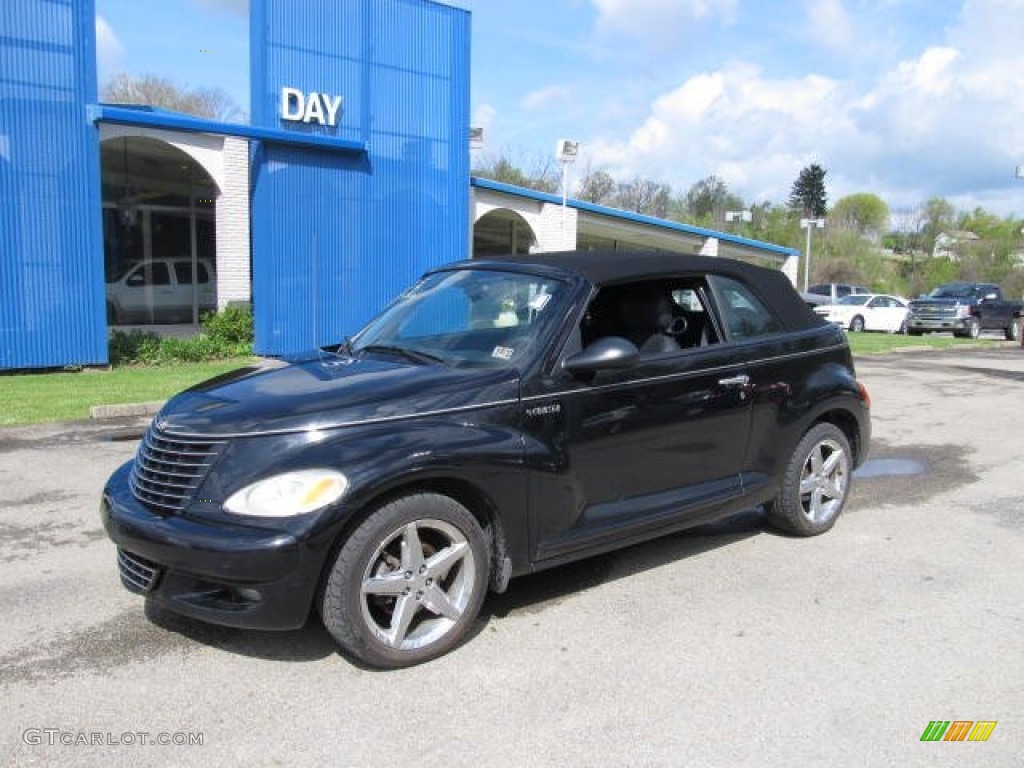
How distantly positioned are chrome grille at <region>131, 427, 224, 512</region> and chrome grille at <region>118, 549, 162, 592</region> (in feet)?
0.82

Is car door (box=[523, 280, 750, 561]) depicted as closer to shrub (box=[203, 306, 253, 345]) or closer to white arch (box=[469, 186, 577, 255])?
shrub (box=[203, 306, 253, 345])

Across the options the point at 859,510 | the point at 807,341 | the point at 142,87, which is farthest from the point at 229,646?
the point at 142,87

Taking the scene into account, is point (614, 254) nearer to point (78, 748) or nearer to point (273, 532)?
point (273, 532)

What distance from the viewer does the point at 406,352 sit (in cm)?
455

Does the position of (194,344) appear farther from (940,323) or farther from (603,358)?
(940,323)

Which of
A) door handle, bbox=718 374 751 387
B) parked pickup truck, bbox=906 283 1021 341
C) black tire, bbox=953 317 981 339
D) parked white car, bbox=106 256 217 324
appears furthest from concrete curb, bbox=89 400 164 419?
black tire, bbox=953 317 981 339

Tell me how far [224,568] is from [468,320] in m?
1.92

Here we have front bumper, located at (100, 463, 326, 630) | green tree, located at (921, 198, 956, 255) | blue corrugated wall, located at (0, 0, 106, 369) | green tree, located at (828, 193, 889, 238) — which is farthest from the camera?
green tree, located at (828, 193, 889, 238)

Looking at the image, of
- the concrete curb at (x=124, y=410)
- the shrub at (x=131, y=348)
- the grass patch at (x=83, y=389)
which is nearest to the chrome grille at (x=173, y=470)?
the concrete curb at (x=124, y=410)

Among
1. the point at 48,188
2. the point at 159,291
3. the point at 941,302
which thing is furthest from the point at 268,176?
the point at 941,302

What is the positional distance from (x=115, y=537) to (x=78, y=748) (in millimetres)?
947

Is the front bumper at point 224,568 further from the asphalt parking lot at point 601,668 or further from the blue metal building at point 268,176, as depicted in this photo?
the blue metal building at point 268,176

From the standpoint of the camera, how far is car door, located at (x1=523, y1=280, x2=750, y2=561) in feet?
13.6

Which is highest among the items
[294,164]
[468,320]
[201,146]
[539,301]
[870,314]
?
[201,146]
